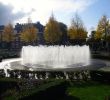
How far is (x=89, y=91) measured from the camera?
17797 mm

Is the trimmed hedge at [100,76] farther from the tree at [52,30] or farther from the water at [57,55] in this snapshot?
the tree at [52,30]

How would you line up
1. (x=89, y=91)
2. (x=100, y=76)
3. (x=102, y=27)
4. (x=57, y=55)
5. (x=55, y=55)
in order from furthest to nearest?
(x=102, y=27)
(x=55, y=55)
(x=57, y=55)
(x=100, y=76)
(x=89, y=91)

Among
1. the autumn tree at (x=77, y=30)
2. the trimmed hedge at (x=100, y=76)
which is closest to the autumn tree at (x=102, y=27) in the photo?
the autumn tree at (x=77, y=30)

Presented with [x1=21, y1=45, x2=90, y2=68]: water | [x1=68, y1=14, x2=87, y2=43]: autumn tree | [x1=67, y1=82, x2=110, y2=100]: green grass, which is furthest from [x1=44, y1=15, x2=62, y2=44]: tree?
[x1=67, y1=82, x2=110, y2=100]: green grass

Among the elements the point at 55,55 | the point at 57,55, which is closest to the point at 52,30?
the point at 55,55

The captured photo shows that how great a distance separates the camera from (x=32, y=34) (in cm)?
7112

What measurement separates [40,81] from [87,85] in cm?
444

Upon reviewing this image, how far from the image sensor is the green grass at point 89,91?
1653 centimetres

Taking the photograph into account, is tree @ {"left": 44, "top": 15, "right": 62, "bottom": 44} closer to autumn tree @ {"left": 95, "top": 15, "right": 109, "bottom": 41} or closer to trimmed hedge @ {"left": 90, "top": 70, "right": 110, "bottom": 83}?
autumn tree @ {"left": 95, "top": 15, "right": 109, "bottom": 41}

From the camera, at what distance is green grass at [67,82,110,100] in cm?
1653

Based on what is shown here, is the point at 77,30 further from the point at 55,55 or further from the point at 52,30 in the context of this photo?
the point at 55,55

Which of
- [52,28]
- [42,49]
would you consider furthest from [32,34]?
[42,49]

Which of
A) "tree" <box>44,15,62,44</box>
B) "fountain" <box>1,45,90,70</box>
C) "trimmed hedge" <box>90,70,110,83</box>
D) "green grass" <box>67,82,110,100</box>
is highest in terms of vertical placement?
"tree" <box>44,15,62,44</box>

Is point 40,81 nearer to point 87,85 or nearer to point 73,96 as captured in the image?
point 73,96
